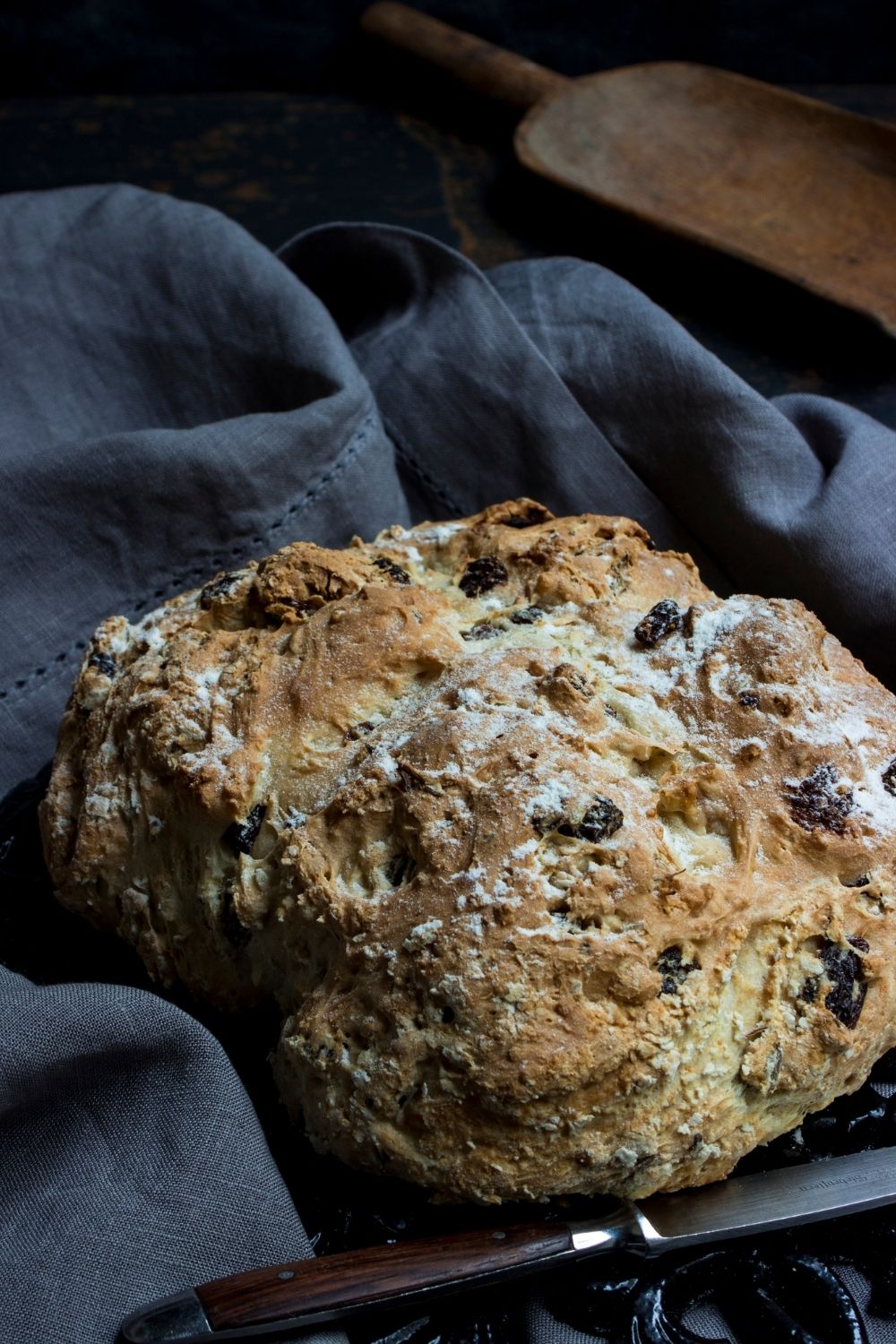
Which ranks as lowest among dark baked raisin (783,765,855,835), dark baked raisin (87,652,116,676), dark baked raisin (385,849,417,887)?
dark baked raisin (87,652,116,676)

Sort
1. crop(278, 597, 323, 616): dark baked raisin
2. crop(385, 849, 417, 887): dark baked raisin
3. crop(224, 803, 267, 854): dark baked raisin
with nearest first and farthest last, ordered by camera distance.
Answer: crop(385, 849, 417, 887): dark baked raisin < crop(224, 803, 267, 854): dark baked raisin < crop(278, 597, 323, 616): dark baked raisin

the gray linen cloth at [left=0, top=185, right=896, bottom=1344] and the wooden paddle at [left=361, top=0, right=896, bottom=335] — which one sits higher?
the wooden paddle at [left=361, top=0, right=896, bottom=335]

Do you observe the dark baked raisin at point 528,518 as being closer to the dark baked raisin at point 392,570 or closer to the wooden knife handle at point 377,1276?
the dark baked raisin at point 392,570

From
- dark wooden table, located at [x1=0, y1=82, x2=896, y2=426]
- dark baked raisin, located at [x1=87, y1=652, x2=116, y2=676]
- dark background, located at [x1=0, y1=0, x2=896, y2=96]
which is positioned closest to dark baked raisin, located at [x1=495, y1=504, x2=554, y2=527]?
dark baked raisin, located at [x1=87, y1=652, x2=116, y2=676]

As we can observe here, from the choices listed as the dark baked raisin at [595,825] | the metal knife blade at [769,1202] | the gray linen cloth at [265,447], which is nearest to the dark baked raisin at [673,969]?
the dark baked raisin at [595,825]

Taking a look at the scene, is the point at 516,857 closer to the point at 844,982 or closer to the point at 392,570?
the point at 844,982

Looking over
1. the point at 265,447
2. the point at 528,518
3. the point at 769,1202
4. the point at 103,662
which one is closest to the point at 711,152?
the point at 265,447

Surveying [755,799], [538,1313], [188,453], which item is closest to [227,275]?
[188,453]

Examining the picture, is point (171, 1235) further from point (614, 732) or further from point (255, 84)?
point (255, 84)

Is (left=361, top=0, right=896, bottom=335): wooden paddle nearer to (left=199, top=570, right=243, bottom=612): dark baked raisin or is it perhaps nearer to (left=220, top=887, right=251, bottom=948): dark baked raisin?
(left=199, top=570, right=243, bottom=612): dark baked raisin
